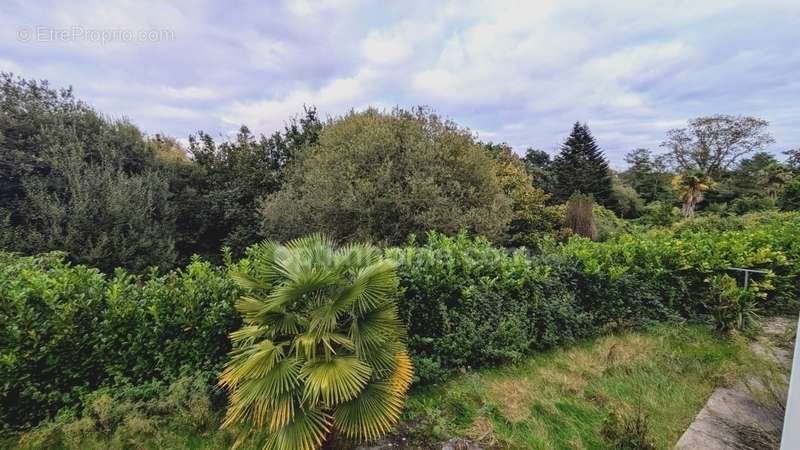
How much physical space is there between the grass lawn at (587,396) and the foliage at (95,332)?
1902 mm

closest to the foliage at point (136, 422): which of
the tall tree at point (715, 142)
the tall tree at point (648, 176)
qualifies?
the tall tree at point (648, 176)

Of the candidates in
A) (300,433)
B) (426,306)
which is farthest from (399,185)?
(300,433)

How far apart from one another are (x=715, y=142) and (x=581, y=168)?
12.5m

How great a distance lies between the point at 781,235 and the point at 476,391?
5.53 metres

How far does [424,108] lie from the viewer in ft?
28.2

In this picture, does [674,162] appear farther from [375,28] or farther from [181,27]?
[181,27]

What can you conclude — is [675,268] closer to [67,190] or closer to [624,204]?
[67,190]

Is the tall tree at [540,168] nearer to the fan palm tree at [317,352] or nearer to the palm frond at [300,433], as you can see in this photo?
the fan palm tree at [317,352]

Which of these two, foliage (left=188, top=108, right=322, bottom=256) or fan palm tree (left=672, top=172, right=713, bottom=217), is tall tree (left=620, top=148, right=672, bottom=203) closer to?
fan palm tree (left=672, top=172, right=713, bottom=217)

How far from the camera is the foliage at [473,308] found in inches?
127

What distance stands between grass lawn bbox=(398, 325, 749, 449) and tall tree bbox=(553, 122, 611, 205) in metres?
20.9

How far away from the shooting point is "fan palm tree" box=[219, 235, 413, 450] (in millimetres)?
1915

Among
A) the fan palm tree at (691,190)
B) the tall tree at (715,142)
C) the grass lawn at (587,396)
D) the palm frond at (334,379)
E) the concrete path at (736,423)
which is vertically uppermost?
the tall tree at (715,142)

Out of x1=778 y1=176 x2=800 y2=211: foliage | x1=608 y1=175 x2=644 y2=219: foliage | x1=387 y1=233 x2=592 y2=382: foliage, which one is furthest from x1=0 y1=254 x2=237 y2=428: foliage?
x1=608 y1=175 x2=644 y2=219: foliage
